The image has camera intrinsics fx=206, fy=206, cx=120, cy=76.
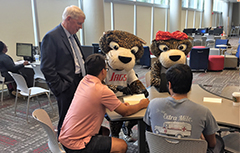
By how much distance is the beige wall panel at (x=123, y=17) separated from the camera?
7691 millimetres

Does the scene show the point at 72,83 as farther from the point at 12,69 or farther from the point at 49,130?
the point at 12,69

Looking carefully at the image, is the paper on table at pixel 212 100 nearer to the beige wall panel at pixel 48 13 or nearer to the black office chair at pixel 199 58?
the black office chair at pixel 199 58

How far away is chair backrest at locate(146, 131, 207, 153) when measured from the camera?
1.16 metres

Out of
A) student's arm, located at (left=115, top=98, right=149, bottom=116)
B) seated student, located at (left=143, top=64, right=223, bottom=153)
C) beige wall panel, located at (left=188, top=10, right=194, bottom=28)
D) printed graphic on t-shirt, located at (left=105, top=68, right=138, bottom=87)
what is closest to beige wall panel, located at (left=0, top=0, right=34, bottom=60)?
printed graphic on t-shirt, located at (left=105, top=68, right=138, bottom=87)

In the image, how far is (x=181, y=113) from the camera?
1.26 metres

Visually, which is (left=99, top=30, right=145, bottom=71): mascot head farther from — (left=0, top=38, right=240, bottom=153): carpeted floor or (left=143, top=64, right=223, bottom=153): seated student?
(left=0, top=38, right=240, bottom=153): carpeted floor

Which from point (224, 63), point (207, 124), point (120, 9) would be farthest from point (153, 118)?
point (120, 9)

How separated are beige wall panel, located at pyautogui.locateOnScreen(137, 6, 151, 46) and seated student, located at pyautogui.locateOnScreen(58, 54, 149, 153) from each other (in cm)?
763

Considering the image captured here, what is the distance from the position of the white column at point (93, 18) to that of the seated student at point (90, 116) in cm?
456

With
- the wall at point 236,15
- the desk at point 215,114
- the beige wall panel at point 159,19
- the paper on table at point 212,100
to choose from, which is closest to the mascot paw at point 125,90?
the desk at point 215,114

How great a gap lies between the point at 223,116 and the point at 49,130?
134 centimetres

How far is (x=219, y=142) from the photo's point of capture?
1634 millimetres

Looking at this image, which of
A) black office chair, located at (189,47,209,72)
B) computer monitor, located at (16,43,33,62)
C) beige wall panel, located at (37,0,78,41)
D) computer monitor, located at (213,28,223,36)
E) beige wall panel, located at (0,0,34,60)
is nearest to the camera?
beige wall panel, located at (0,0,34,60)

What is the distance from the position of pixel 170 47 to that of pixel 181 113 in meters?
1.45
